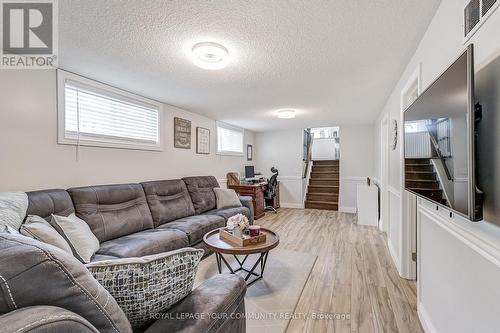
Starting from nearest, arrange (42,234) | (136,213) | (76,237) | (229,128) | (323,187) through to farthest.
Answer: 1. (42,234)
2. (76,237)
3. (136,213)
4. (229,128)
5. (323,187)

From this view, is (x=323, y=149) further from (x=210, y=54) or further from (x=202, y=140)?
(x=210, y=54)

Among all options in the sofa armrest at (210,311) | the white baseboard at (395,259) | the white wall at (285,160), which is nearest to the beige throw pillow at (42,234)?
the sofa armrest at (210,311)

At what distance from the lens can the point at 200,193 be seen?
3916 mm

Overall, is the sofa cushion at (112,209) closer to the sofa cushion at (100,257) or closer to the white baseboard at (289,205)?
the sofa cushion at (100,257)

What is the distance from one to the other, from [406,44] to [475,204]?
1593 millimetres

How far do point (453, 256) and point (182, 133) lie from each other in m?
3.85

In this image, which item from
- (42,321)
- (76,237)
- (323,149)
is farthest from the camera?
(323,149)

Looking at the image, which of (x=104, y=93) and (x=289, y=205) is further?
(x=289, y=205)

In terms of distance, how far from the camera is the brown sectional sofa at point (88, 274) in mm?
522

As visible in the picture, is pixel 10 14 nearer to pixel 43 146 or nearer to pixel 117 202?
pixel 43 146

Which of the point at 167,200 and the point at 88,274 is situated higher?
the point at 88,274

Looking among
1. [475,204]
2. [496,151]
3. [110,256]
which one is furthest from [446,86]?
[110,256]

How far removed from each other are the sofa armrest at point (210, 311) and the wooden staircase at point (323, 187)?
5.66 metres

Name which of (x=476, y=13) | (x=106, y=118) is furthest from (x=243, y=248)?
(x=106, y=118)
